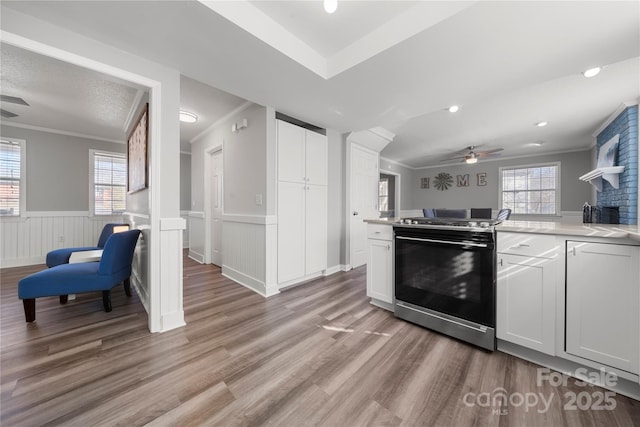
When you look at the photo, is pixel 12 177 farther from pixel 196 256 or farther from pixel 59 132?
pixel 196 256

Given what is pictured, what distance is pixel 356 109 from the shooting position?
2941mm

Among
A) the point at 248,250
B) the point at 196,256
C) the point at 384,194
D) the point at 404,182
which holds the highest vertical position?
the point at 404,182

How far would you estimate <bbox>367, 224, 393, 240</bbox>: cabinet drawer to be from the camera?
2373mm

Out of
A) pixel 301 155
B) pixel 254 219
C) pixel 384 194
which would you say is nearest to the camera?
pixel 254 219

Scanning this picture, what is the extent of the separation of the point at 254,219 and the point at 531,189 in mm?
7650

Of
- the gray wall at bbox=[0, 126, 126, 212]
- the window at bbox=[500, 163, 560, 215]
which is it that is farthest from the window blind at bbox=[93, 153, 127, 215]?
the window at bbox=[500, 163, 560, 215]

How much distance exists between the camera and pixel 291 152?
3156 mm

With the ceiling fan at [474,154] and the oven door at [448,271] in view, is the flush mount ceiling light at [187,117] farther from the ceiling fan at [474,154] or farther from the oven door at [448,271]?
the ceiling fan at [474,154]

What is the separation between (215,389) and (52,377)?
1.07 m

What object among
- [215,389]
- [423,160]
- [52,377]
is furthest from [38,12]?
[423,160]

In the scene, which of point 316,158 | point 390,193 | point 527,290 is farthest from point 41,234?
point 390,193

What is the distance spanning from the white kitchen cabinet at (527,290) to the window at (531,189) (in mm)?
6525

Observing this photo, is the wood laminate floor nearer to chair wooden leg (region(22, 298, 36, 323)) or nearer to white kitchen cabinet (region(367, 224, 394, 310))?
chair wooden leg (region(22, 298, 36, 323))

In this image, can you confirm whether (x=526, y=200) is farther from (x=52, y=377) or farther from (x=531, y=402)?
(x=52, y=377)
